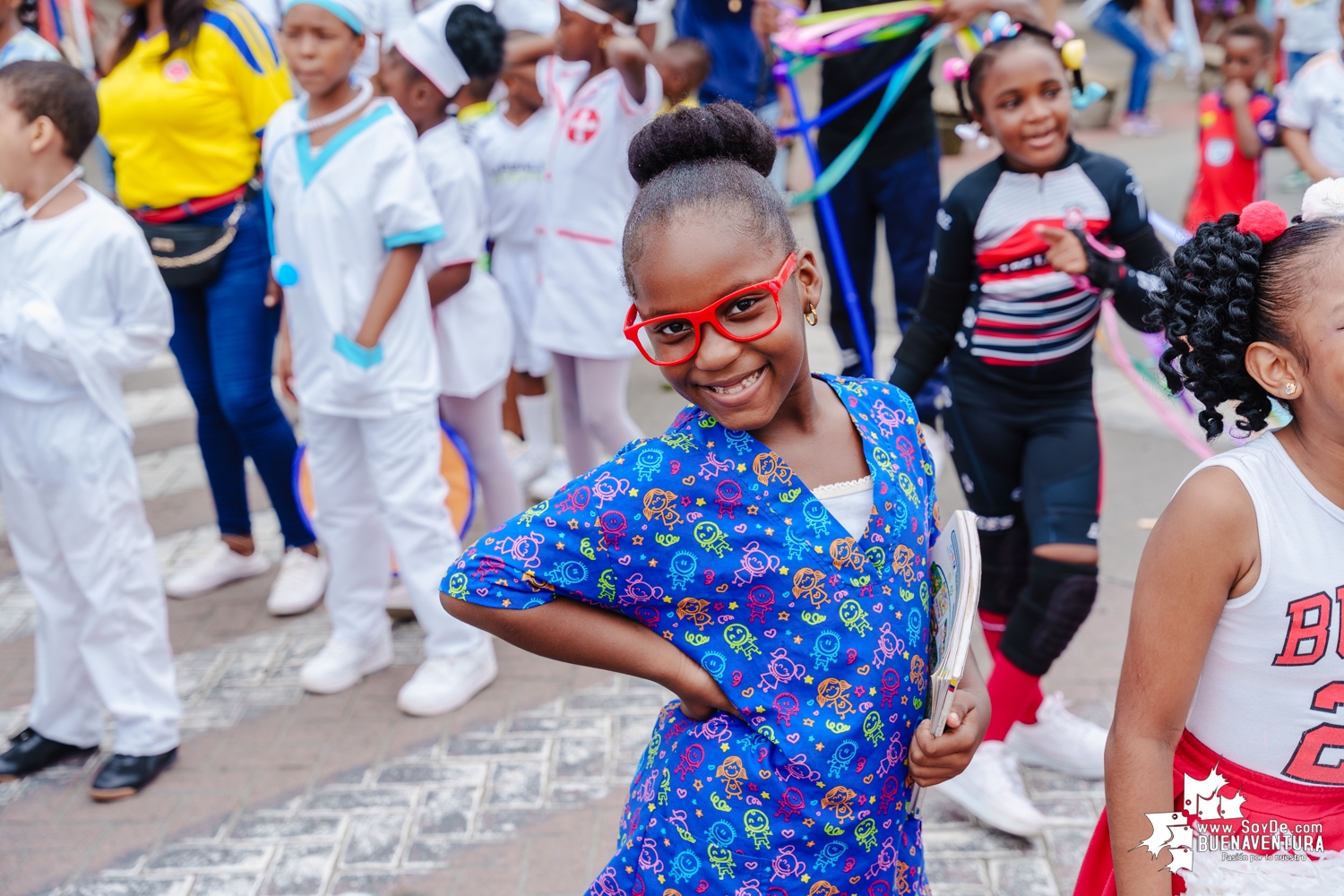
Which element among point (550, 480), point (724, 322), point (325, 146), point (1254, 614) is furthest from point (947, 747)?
point (550, 480)

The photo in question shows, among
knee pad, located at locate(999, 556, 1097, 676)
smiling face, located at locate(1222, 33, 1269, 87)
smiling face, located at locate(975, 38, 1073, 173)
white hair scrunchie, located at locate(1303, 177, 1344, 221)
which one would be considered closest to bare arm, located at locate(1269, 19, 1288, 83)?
smiling face, located at locate(1222, 33, 1269, 87)

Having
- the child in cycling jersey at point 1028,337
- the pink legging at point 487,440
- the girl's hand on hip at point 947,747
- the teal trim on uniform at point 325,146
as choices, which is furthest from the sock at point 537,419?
the girl's hand on hip at point 947,747

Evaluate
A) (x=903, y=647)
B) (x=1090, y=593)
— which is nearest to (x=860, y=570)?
(x=903, y=647)

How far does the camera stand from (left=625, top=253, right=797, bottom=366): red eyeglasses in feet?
5.28

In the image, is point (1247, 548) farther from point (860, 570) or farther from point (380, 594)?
point (380, 594)

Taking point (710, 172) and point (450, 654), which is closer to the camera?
point (710, 172)

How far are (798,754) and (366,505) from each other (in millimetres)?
2595

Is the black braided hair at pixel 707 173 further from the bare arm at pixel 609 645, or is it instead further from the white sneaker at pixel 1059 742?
the white sneaker at pixel 1059 742

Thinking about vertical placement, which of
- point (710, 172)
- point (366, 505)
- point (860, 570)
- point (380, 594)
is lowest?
point (380, 594)

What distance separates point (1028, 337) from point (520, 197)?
113 inches

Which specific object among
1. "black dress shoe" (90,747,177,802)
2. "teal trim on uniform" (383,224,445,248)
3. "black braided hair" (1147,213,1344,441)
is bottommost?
"black dress shoe" (90,747,177,802)

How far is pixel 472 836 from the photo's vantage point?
10.5 feet

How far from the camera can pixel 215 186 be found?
425 cm

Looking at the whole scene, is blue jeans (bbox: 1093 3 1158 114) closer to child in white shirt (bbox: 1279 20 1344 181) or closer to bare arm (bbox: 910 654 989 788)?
child in white shirt (bbox: 1279 20 1344 181)
